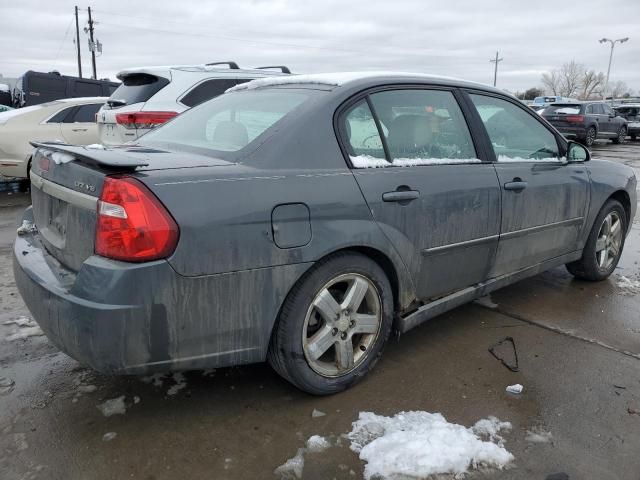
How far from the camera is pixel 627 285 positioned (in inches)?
181

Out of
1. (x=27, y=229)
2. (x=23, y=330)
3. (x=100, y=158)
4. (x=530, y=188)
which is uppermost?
(x=100, y=158)

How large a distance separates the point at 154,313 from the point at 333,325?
2.97 feet

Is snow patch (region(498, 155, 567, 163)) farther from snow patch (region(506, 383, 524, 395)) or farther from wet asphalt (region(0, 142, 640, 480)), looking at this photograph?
snow patch (region(506, 383, 524, 395))

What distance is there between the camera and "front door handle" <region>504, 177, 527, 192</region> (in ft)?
11.0

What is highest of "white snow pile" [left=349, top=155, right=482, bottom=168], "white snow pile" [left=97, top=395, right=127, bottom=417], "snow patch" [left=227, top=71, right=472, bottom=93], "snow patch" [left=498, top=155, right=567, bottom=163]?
"snow patch" [left=227, top=71, right=472, bottom=93]

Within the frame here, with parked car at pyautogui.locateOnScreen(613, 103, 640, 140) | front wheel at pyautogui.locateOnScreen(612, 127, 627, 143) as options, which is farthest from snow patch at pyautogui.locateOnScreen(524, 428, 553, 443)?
parked car at pyautogui.locateOnScreen(613, 103, 640, 140)

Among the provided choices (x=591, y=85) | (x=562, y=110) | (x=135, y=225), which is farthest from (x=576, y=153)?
(x=591, y=85)

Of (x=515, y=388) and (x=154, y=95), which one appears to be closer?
(x=515, y=388)

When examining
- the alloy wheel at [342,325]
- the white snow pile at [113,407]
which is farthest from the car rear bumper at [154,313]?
the white snow pile at [113,407]

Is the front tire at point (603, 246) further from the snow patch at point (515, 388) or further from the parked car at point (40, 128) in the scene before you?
the parked car at point (40, 128)

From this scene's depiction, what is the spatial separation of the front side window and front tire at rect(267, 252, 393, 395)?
137 cm

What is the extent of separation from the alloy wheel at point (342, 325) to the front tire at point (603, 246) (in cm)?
249

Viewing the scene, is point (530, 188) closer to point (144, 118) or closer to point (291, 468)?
point (291, 468)

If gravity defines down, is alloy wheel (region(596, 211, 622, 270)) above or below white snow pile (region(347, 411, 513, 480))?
above
